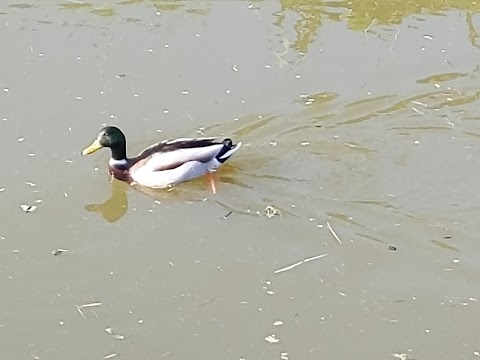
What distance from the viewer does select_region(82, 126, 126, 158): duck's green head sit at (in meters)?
7.68

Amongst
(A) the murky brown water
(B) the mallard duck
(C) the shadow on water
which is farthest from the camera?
(B) the mallard duck

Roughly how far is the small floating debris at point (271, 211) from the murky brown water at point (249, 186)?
7cm

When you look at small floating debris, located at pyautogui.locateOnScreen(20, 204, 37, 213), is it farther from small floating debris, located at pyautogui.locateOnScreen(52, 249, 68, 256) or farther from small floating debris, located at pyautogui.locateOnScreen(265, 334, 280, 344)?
small floating debris, located at pyautogui.locateOnScreen(265, 334, 280, 344)

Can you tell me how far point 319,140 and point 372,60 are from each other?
1689 millimetres

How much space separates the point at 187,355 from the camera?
5719mm

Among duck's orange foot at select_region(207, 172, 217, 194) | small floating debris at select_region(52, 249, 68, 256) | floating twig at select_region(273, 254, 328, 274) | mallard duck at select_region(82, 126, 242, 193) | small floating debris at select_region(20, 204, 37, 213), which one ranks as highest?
mallard duck at select_region(82, 126, 242, 193)

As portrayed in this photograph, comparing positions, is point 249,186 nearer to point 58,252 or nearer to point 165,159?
point 165,159

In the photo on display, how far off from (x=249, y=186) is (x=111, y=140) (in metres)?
1.15

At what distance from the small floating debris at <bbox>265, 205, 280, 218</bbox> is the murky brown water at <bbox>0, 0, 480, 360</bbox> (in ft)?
0.22

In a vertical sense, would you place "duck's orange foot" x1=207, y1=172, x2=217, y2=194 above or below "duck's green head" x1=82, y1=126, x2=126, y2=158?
below

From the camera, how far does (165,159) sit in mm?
7539

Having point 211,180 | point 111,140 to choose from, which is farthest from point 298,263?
point 111,140

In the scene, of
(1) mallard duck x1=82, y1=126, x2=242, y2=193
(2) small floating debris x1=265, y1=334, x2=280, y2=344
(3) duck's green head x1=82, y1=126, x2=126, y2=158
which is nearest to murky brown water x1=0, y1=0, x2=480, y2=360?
(2) small floating debris x1=265, y1=334, x2=280, y2=344

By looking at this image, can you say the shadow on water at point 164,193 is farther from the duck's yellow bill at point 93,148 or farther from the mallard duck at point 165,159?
the duck's yellow bill at point 93,148
